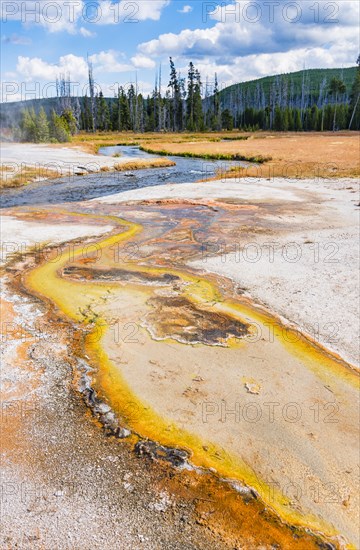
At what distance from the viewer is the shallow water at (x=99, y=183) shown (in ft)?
71.8

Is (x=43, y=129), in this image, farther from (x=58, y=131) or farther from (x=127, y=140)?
(x=127, y=140)

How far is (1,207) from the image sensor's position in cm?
1945

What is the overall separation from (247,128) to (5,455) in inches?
3404

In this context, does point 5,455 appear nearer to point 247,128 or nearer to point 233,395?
Result: point 233,395

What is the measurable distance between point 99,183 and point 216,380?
74.5 feet

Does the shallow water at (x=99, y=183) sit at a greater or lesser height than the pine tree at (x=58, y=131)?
lesser

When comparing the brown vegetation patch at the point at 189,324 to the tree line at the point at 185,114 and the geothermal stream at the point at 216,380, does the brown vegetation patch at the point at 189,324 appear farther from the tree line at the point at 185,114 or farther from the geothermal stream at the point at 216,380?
the tree line at the point at 185,114

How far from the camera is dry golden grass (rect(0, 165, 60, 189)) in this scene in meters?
26.4

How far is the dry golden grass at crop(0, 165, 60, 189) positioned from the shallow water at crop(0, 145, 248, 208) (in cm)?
81

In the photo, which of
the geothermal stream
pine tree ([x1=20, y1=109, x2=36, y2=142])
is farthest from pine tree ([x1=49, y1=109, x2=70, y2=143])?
the geothermal stream

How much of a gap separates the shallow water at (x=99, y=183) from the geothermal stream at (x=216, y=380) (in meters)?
11.8

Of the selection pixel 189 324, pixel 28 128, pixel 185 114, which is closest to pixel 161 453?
pixel 189 324

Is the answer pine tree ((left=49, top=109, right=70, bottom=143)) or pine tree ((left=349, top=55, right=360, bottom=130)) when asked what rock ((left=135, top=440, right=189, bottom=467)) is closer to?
pine tree ((left=49, top=109, right=70, bottom=143))

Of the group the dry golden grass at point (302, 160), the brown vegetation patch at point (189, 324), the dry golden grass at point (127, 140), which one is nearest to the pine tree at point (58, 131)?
the dry golden grass at point (127, 140)
